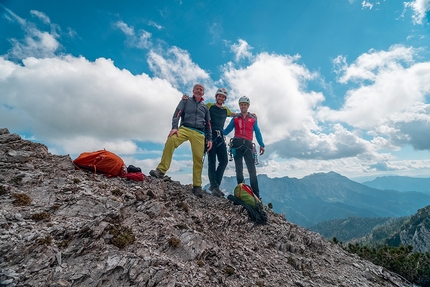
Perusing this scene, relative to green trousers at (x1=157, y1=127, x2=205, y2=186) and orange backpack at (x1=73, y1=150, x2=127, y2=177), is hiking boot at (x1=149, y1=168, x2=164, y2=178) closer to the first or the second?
green trousers at (x1=157, y1=127, x2=205, y2=186)

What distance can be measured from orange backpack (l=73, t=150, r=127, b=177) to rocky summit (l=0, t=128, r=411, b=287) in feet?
1.46

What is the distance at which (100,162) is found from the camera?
433 inches

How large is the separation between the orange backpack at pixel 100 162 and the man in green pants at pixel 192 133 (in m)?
2.07

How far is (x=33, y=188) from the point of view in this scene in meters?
8.42

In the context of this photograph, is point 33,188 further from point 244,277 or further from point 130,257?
point 244,277

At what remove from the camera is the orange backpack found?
10.9 metres

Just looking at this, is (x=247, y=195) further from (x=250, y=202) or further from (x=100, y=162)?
(x=100, y=162)

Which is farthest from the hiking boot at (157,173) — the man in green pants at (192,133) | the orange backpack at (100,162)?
the orange backpack at (100,162)

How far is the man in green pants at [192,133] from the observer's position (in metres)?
11.9

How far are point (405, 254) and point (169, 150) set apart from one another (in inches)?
1023

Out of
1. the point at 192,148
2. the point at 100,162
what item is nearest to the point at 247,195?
the point at 192,148

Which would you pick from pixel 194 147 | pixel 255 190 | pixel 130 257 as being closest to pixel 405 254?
pixel 255 190

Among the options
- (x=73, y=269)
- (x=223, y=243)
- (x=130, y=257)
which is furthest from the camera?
(x=223, y=243)

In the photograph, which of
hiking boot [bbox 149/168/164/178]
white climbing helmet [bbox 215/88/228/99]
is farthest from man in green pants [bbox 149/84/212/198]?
white climbing helmet [bbox 215/88/228/99]
